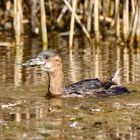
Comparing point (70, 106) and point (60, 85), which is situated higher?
point (60, 85)

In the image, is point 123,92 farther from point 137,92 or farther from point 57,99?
point 57,99

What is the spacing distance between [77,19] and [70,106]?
5.86 m

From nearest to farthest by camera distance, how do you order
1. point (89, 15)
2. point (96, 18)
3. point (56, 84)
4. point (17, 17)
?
1. point (56, 84)
2. point (96, 18)
3. point (17, 17)
4. point (89, 15)

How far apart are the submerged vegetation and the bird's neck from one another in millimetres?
4454

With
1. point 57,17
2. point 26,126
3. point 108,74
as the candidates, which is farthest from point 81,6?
point 26,126

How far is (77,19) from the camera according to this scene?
46.5ft

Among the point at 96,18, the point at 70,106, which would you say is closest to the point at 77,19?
the point at 96,18

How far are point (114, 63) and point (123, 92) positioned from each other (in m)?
3.24

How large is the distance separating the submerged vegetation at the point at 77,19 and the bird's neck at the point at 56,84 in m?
4.45

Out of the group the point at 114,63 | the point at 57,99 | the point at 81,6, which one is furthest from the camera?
the point at 81,6

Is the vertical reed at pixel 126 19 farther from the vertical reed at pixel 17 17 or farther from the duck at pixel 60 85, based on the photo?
the duck at pixel 60 85

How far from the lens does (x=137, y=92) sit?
30.5 ft

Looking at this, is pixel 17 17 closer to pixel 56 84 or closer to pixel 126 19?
pixel 126 19

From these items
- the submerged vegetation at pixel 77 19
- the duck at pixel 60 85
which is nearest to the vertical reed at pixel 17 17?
the submerged vegetation at pixel 77 19
